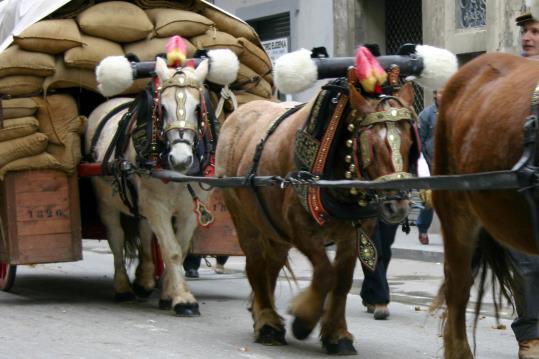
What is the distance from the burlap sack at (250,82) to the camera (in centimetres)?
Result: 1072

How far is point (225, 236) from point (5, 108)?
2.27 m

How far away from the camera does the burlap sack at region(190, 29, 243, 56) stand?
10.6 meters

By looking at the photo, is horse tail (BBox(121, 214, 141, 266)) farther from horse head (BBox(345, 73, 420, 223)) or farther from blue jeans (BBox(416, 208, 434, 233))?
blue jeans (BBox(416, 208, 434, 233))

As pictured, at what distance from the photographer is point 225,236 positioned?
10375mm

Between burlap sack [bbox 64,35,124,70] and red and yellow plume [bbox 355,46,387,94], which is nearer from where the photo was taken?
red and yellow plume [bbox 355,46,387,94]

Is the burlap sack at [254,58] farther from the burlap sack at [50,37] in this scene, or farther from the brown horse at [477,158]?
the brown horse at [477,158]

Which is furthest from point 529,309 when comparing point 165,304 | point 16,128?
point 16,128

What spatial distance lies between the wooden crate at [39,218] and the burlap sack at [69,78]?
31.8 inches

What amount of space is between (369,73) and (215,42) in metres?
4.13

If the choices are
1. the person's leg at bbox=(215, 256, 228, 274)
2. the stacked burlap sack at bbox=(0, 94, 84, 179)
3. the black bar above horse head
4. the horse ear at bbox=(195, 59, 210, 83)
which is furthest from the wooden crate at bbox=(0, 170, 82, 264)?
the black bar above horse head

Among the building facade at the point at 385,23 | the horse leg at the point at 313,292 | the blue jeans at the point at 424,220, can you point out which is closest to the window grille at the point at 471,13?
the building facade at the point at 385,23

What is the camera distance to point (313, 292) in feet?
22.4

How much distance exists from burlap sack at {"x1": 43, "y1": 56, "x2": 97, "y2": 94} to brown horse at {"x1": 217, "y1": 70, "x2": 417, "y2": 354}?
216cm

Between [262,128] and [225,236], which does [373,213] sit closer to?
[262,128]
